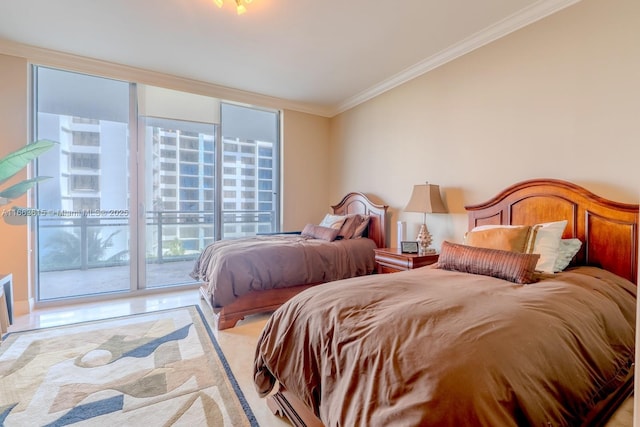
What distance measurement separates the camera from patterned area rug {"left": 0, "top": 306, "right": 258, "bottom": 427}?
1.56 m

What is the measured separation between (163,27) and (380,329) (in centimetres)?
297

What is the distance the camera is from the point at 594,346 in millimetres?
1148

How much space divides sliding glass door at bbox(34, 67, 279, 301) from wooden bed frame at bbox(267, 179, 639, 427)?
293 centimetres

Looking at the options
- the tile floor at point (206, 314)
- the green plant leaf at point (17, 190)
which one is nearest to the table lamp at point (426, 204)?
the tile floor at point (206, 314)

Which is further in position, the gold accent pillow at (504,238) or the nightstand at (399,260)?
the nightstand at (399,260)

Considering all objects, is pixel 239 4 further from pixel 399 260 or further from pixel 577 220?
pixel 577 220

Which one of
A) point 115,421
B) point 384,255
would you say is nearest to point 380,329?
point 115,421

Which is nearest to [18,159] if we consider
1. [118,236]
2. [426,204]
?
[118,236]

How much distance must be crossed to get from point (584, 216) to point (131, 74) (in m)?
4.48

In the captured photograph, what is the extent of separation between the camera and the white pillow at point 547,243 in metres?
1.84

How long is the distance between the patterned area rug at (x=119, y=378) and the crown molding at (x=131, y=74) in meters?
2.65

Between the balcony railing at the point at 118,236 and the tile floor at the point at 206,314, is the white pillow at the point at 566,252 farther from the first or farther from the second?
the balcony railing at the point at 118,236

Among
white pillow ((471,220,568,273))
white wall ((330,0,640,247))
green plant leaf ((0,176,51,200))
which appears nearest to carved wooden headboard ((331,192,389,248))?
white wall ((330,0,640,247))

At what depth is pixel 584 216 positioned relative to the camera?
2000mm
